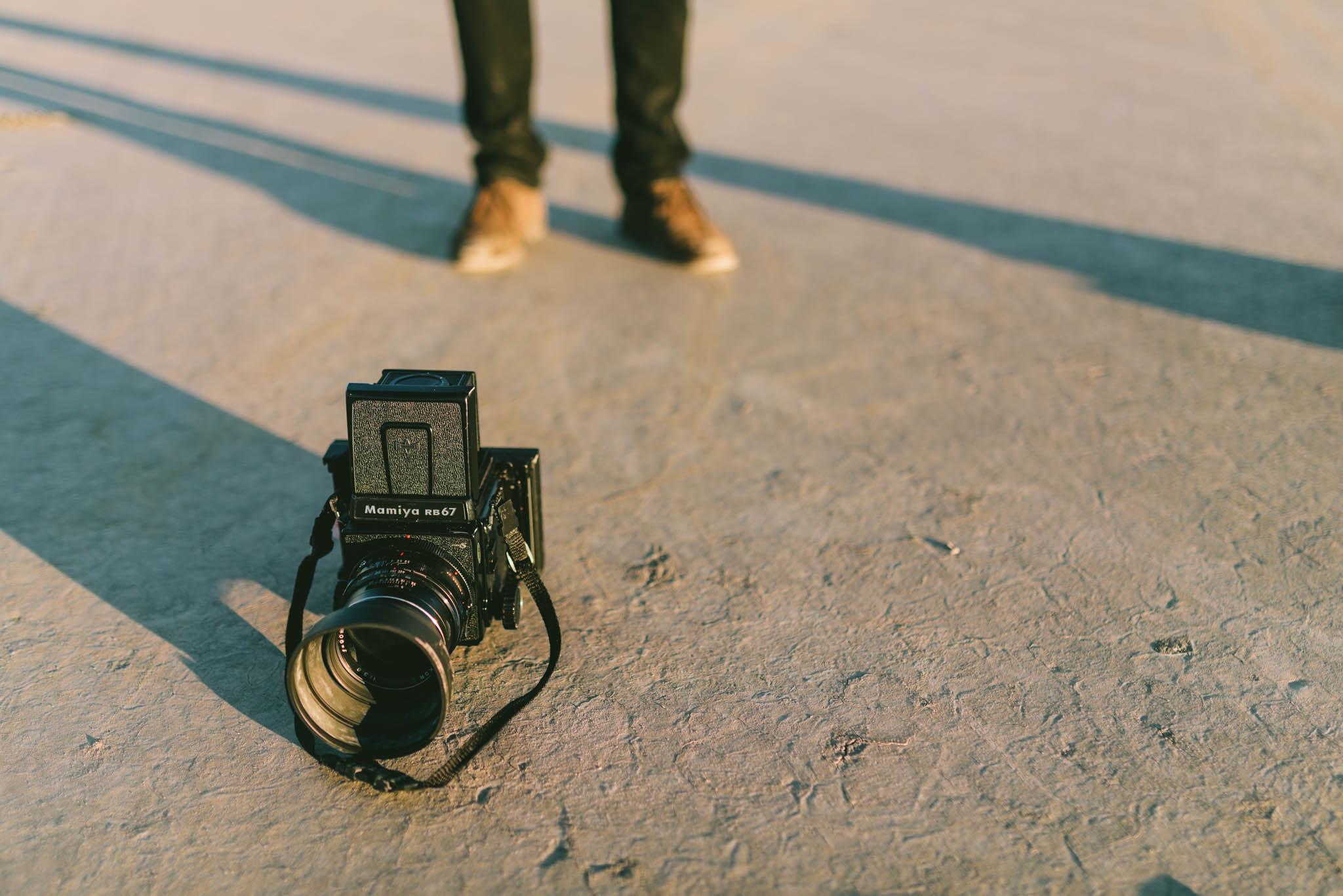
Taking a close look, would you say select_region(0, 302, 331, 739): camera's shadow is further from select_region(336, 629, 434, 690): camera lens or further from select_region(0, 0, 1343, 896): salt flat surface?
select_region(336, 629, 434, 690): camera lens

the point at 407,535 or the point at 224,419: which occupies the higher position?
the point at 407,535

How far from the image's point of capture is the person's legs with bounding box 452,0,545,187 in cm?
320

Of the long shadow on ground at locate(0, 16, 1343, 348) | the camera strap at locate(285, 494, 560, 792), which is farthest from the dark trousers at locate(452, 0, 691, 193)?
the camera strap at locate(285, 494, 560, 792)

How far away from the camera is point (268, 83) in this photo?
538 cm

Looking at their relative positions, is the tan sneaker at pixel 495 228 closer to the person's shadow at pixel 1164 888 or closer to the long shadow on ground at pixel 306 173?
the long shadow on ground at pixel 306 173

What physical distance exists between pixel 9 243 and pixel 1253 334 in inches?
151

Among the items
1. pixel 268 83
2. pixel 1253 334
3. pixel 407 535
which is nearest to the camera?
pixel 407 535

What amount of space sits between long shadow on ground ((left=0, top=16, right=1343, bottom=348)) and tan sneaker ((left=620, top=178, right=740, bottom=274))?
1.09ft

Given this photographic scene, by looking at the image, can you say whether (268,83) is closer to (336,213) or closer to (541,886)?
(336,213)

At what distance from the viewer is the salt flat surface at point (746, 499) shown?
4.97ft

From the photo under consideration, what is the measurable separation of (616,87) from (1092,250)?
1.66 meters

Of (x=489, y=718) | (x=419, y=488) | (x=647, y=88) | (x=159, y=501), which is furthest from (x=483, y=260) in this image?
(x=489, y=718)

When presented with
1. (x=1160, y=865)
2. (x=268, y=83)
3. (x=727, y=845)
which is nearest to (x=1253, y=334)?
(x=1160, y=865)

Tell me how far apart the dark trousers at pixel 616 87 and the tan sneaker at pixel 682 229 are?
0.05 meters
